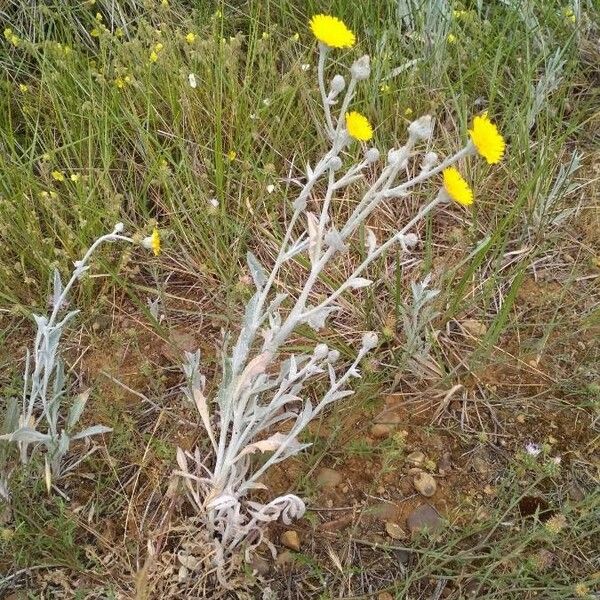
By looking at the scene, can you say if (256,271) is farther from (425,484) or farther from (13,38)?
(13,38)

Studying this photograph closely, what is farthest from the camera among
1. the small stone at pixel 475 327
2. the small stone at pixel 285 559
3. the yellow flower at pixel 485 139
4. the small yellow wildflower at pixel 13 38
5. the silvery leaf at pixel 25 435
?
the small yellow wildflower at pixel 13 38

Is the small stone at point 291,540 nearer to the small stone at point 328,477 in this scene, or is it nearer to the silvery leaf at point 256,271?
the small stone at point 328,477

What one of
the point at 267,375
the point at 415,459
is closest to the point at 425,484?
the point at 415,459

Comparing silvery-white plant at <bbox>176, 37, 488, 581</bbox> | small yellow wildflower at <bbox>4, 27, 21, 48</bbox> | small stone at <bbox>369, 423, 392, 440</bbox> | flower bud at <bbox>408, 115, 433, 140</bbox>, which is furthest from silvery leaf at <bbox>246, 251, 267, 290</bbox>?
small yellow wildflower at <bbox>4, 27, 21, 48</bbox>

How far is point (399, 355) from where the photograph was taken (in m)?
1.55

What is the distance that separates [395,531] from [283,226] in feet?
2.69

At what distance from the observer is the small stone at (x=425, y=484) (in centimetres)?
139

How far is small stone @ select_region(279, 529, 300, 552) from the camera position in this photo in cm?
130

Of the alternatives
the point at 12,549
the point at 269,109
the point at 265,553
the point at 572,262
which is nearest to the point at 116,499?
the point at 12,549

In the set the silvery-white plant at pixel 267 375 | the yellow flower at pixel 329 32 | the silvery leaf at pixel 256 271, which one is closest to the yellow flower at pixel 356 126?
the silvery-white plant at pixel 267 375

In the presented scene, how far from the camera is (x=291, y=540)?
130cm

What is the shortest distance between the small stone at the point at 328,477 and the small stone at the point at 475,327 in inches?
19.2

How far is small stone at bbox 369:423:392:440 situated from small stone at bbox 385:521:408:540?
Result: 0.18 metres

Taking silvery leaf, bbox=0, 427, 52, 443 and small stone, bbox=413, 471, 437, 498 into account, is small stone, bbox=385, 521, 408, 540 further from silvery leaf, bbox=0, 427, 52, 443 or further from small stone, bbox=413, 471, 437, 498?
silvery leaf, bbox=0, 427, 52, 443
